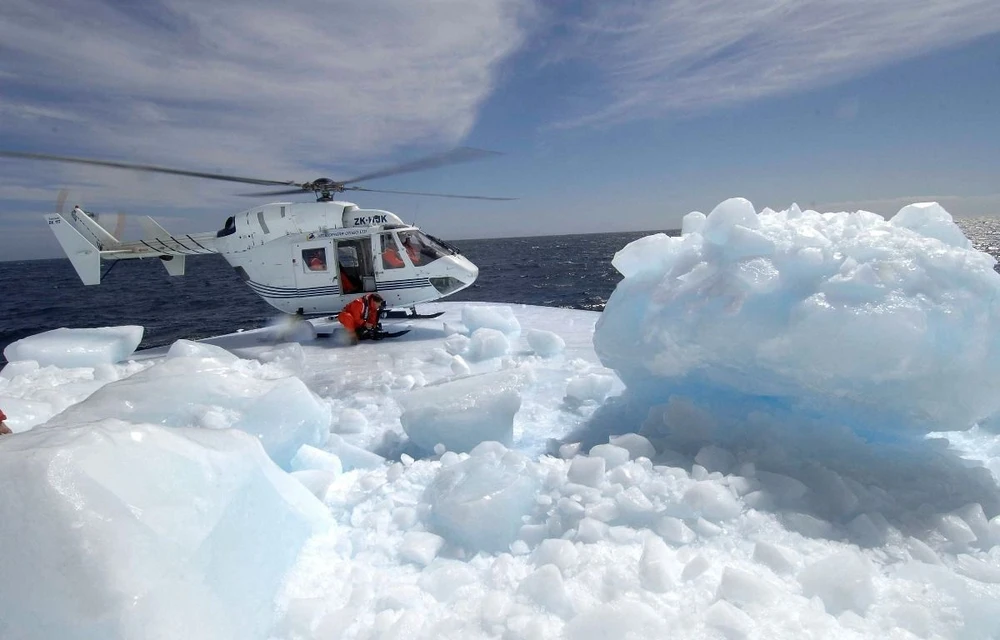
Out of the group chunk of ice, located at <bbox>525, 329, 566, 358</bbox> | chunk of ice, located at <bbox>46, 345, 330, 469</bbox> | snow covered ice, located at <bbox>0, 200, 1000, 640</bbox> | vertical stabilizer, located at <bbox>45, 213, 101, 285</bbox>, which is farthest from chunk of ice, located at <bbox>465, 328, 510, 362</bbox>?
vertical stabilizer, located at <bbox>45, 213, 101, 285</bbox>

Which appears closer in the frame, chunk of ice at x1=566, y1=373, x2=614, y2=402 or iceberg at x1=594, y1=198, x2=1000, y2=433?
iceberg at x1=594, y1=198, x2=1000, y2=433

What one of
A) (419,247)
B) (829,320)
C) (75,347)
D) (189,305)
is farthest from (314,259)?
(189,305)

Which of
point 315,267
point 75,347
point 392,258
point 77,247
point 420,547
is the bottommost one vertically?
point 420,547

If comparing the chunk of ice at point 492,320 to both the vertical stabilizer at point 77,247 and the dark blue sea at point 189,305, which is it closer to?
the vertical stabilizer at point 77,247

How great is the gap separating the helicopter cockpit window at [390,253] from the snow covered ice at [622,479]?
4.27 m

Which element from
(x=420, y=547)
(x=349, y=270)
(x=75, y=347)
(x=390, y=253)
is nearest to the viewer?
(x=420, y=547)

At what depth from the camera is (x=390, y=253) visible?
8938 millimetres

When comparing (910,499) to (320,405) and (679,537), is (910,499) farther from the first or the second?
(320,405)

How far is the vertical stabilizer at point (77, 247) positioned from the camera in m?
9.49

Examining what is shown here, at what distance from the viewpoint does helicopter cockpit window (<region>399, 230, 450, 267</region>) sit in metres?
8.93

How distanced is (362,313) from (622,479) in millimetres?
6088

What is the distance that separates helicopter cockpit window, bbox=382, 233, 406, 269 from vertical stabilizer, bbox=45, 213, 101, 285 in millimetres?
5324

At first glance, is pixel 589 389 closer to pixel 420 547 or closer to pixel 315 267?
pixel 420 547

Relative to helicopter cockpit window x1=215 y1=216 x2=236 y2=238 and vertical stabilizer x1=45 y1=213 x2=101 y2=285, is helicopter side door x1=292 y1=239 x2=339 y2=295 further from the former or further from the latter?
vertical stabilizer x1=45 y1=213 x2=101 y2=285
